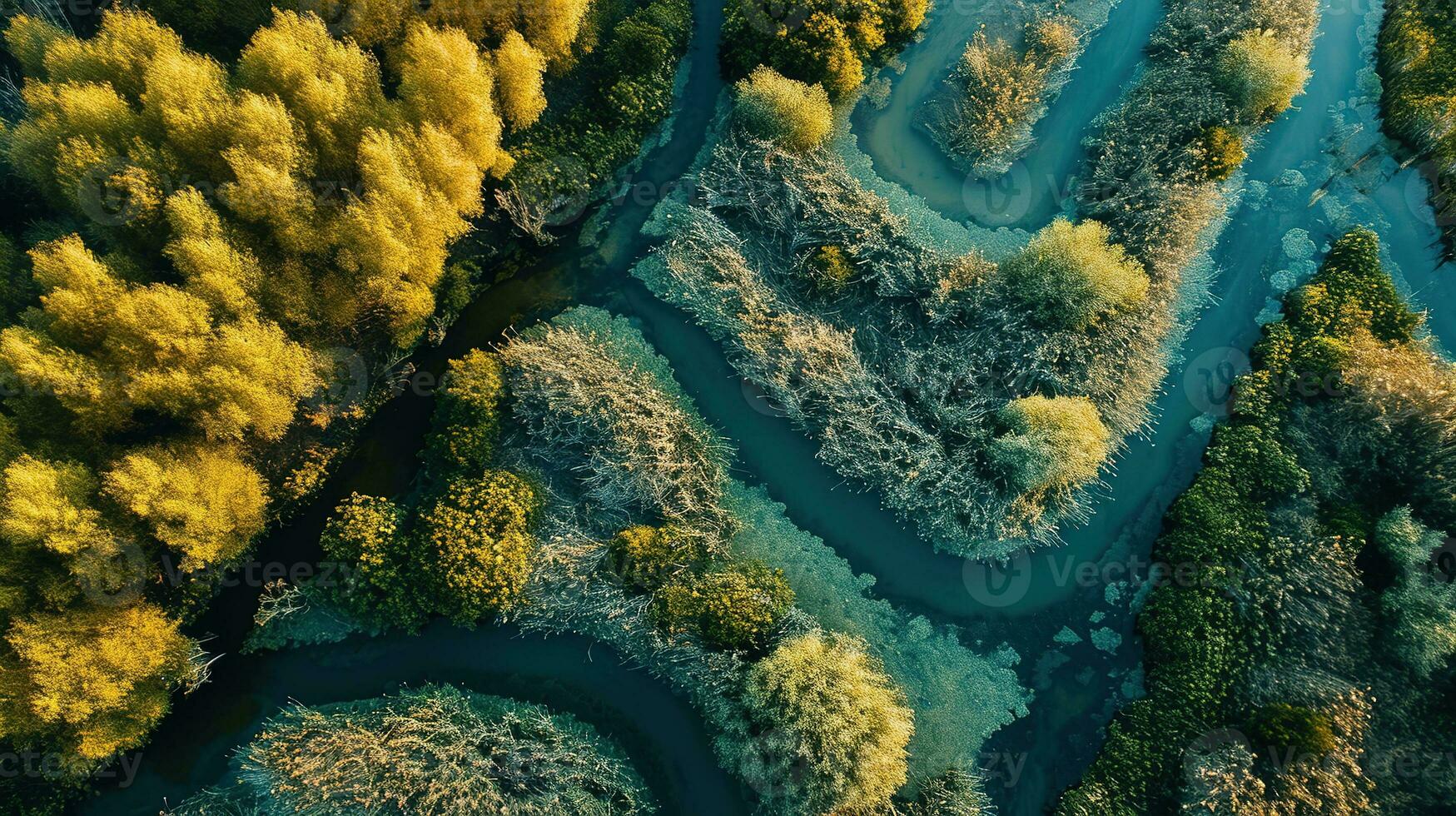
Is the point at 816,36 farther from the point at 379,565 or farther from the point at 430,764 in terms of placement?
the point at 430,764

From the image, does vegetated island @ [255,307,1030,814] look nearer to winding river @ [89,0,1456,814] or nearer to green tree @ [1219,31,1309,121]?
winding river @ [89,0,1456,814]

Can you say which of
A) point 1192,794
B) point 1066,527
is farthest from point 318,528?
point 1192,794

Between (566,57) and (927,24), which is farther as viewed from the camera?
(927,24)

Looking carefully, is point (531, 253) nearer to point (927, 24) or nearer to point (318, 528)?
point (318, 528)

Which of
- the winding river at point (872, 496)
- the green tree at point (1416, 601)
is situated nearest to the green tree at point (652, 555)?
the winding river at point (872, 496)

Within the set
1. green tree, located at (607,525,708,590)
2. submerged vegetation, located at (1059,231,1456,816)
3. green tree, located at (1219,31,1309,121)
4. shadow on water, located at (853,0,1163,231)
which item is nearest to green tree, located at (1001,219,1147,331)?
shadow on water, located at (853,0,1163,231)
